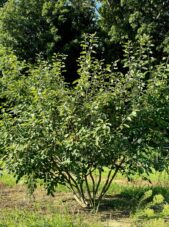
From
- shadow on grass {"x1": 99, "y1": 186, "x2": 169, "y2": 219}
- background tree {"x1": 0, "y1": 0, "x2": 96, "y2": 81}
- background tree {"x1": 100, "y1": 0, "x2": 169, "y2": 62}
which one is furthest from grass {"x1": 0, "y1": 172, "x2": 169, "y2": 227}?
background tree {"x1": 0, "y1": 0, "x2": 96, "y2": 81}

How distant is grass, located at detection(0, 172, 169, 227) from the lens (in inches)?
208

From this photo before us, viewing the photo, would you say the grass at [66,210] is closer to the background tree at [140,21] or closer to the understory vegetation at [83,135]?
the understory vegetation at [83,135]

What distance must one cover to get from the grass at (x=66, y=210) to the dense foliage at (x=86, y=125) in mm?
363

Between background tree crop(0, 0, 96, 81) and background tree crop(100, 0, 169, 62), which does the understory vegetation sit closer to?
background tree crop(100, 0, 169, 62)

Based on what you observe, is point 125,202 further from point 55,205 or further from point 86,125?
point 86,125

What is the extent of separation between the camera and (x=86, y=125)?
6.12m

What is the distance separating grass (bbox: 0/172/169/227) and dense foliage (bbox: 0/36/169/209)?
36 centimetres

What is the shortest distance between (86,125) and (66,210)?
4.13 feet

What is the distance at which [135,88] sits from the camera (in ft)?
20.7

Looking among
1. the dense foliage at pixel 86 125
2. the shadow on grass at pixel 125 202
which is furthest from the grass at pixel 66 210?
the dense foliage at pixel 86 125

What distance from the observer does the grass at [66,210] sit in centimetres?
529

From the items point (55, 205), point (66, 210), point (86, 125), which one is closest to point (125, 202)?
point (55, 205)

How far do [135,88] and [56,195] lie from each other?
2.77 metres

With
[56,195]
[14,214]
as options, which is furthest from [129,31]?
[14,214]
